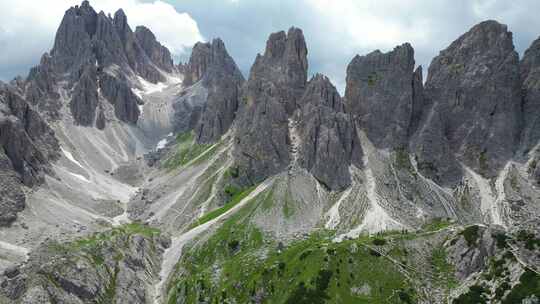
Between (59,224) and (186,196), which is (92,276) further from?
(186,196)

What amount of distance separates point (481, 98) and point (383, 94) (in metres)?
39.1

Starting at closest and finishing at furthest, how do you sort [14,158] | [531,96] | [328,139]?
[328,139], [14,158], [531,96]

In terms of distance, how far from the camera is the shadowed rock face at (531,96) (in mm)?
170750

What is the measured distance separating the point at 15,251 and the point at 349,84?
143 m

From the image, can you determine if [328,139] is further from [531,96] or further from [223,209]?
[531,96]

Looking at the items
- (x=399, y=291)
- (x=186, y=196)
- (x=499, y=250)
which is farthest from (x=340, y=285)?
(x=186, y=196)

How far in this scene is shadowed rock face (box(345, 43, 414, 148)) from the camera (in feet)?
599

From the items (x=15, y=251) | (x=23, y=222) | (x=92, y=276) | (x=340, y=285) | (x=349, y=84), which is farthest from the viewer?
(x=349, y=84)

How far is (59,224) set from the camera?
149250 mm

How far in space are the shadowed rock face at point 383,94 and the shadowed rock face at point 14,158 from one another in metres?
133

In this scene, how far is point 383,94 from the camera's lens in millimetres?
187875

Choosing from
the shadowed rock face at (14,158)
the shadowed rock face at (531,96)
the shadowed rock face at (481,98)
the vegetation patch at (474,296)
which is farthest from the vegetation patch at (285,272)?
the shadowed rock face at (531,96)

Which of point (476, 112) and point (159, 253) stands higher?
point (476, 112)

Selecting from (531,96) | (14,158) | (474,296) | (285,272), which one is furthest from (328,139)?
(14,158)
